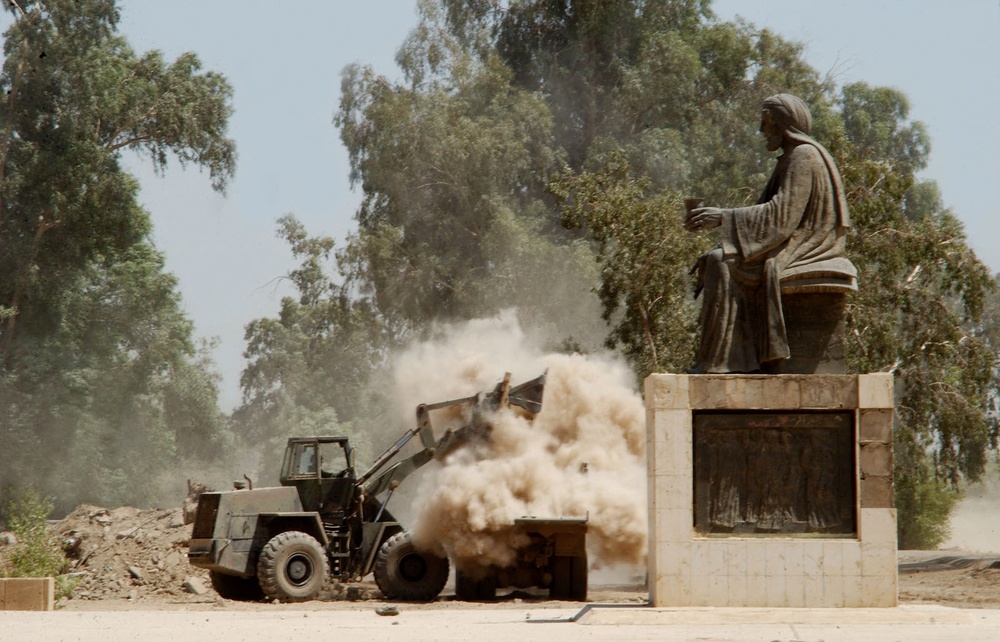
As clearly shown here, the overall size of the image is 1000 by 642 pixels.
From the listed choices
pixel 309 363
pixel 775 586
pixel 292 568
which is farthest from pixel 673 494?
pixel 309 363

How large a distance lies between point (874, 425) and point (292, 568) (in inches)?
435

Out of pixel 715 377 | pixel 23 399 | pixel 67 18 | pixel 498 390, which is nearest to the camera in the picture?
pixel 715 377

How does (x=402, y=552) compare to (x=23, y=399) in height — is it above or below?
below

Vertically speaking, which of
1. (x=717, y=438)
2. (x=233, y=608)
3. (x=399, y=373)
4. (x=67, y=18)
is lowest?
(x=233, y=608)

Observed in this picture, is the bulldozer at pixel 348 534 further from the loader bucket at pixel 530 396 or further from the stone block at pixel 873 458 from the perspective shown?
the stone block at pixel 873 458

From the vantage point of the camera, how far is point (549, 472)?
21359 mm

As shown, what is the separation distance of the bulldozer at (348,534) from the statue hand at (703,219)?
25.7ft

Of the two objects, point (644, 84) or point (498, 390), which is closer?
point (498, 390)

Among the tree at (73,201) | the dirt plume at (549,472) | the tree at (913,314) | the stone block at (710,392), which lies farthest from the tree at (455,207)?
the stone block at (710,392)

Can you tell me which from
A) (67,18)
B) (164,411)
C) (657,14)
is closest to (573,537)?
(67,18)

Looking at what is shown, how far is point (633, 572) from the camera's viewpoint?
73.5 ft

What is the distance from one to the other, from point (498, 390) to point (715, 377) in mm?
9702

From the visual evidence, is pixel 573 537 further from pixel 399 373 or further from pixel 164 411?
pixel 164 411

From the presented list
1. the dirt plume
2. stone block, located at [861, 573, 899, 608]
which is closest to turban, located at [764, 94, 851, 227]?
stone block, located at [861, 573, 899, 608]
